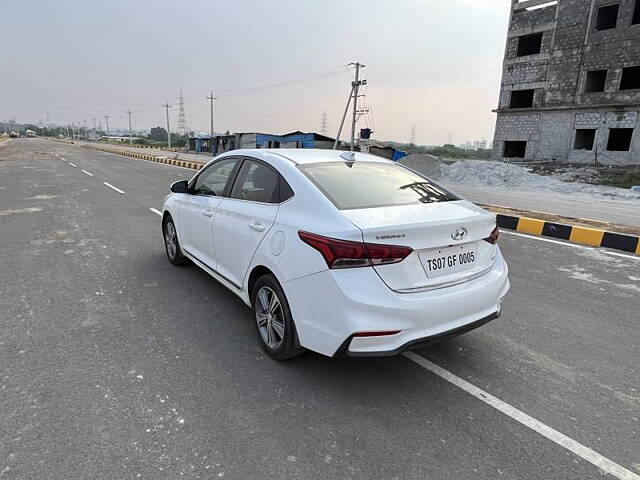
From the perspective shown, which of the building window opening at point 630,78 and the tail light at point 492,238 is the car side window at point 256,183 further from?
the building window opening at point 630,78

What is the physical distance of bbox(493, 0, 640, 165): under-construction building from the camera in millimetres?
27411

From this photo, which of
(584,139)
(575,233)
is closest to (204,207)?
(575,233)

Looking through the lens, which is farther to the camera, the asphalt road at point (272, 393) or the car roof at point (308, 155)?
the car roof at point (308, 155)

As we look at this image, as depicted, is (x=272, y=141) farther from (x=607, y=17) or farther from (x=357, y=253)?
(x=357, y=253)

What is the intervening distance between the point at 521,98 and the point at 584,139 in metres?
6.93

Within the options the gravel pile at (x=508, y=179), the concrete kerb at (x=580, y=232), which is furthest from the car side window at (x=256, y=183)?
the gravel pile at (x=508, y=179)

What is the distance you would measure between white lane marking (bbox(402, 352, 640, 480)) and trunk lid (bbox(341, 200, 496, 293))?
0.73m

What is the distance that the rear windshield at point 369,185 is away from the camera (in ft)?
10.1

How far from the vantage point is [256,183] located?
364cm

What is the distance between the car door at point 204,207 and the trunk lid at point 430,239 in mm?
1775

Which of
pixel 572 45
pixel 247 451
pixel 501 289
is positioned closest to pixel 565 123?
pixel 572 45

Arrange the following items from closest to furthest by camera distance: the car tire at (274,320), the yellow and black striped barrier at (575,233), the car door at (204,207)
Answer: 1. the car tire at (274,320)
2. the car door at (204,207)
3. the yellow and black striped barrier at (575,233)

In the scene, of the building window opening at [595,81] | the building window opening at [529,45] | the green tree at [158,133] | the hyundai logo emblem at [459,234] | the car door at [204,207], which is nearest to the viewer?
the hyundai logo emblem at [459,234]

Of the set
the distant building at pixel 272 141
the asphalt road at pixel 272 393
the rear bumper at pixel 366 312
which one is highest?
the distant building at pixel 272 141
